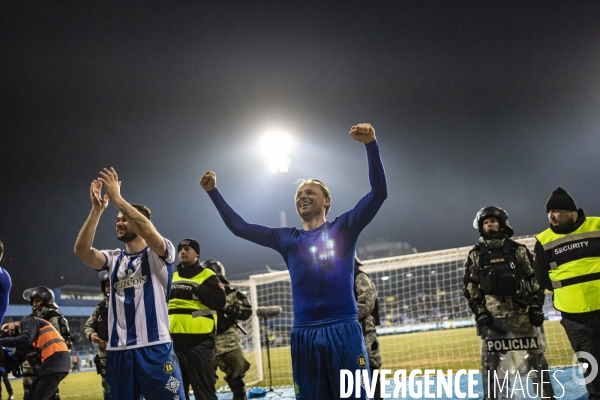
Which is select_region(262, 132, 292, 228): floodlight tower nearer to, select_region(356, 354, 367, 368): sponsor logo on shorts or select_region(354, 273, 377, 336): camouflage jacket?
select_region(354, 273, 377, 336): camouflage jacket

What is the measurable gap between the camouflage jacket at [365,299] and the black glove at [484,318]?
4.56ft

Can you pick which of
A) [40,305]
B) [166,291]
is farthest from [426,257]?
[166,291]

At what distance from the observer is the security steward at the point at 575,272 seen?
19.9ft

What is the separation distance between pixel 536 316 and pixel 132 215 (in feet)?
15.9

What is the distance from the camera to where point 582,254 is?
6.33 metres

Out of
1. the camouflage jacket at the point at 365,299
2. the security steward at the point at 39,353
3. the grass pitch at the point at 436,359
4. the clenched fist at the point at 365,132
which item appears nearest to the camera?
the clenched fist at the point at 365,132

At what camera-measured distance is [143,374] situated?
4203mm

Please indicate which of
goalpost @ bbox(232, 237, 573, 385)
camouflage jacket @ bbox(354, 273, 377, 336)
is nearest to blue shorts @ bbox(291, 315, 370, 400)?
camouflage jacket @ bbox(354, 273, 377, 336)

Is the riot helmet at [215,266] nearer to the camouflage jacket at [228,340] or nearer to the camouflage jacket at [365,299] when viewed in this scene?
the camouflage jacket at [228,340]

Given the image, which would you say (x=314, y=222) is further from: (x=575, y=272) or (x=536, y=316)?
(x=575, y=272)

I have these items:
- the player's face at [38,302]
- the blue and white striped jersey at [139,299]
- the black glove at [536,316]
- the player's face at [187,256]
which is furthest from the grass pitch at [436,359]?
the blue and white striped jersey at [139,299]

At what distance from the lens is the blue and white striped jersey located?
14.4ft

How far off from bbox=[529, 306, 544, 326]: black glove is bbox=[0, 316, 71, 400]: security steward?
6026mm

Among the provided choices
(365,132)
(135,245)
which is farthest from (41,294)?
(365,132)
